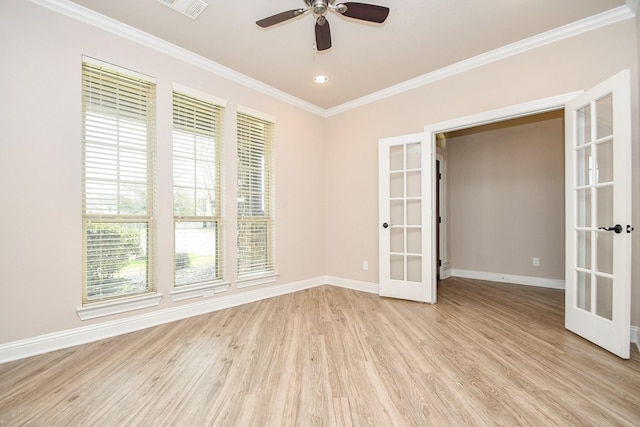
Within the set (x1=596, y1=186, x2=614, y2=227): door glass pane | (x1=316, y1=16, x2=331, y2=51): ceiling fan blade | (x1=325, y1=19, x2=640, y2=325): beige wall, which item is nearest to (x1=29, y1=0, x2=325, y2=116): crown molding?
(x1=325, y1=19, x2=640, y2=325): beige wall

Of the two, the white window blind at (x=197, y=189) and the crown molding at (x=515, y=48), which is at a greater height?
the crown molding at (x=515, y=48)

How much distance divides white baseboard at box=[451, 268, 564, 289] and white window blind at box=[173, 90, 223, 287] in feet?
14.0

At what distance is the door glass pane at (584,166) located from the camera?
8.55ft

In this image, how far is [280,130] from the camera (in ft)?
13.9

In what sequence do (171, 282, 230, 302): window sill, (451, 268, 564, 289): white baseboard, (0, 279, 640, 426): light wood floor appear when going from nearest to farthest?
1. (0, 279, 640, 426): light wood floor
2. (171, 282, 230, 302): window sill
3. (451, 268, 564, 289): white baseboard

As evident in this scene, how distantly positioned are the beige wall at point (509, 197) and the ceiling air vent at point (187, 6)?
460 cm

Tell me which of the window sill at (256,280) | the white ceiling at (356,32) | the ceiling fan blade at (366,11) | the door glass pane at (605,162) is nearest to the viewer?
the ceiling fan blade at (366,11)

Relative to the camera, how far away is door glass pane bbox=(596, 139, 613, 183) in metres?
2.38

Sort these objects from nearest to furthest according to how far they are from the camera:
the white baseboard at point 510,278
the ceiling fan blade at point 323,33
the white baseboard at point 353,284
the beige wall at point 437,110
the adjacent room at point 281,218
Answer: the adjacent room at point 281,218
the ceiling fan blade at point 323,33
the beige wall at point 437,110
the white baseboard at point 353,284
the white baseboard at point 510,278

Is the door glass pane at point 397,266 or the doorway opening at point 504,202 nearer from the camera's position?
the door glass pane at point 397,266

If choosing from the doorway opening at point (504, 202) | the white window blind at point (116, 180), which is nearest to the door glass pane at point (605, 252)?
the doorway opening at point (504, 202)

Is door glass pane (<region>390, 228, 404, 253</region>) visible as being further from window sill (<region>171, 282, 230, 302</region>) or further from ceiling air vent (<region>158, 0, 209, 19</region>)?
ceiling air vent (<region>158, 0, 209, 19</region>)

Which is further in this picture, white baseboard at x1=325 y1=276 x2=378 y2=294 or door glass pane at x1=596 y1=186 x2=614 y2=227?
white baseboard at x1=325 y1=276 x2=378 y2=294

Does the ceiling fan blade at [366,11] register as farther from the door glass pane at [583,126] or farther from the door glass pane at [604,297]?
the door glass pane at [604,297]
